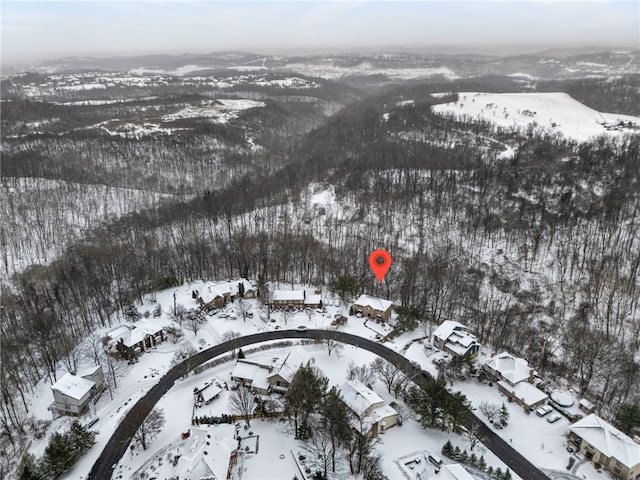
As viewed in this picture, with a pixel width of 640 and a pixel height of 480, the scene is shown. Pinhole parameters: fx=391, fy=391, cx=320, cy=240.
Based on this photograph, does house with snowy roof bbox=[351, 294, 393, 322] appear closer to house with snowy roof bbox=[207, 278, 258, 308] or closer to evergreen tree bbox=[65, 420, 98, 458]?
house with snowy roof bbox=[207, 278, 258, 308]

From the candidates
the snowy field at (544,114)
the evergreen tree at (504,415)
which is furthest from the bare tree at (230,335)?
the snowy field at (544,114)

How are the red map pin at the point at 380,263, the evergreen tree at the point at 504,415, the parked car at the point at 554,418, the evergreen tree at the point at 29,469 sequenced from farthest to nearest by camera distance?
1. the red map pin at the point at 380,263
2. the parked car at the point at 554,418
3. the evergreen tree at the point at 504,415
4. the evergreen tree at the point at 29,469

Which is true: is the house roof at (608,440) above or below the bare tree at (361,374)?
above

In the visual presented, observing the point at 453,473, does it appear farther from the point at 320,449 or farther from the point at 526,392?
the point at 526,392

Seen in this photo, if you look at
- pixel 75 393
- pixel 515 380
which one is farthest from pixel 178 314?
pixel 515 380

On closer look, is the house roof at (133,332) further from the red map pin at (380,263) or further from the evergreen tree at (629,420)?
the evergreen tree at (629,420)

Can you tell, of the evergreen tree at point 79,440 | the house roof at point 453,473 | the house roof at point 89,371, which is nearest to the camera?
the house roof at point 453,473
